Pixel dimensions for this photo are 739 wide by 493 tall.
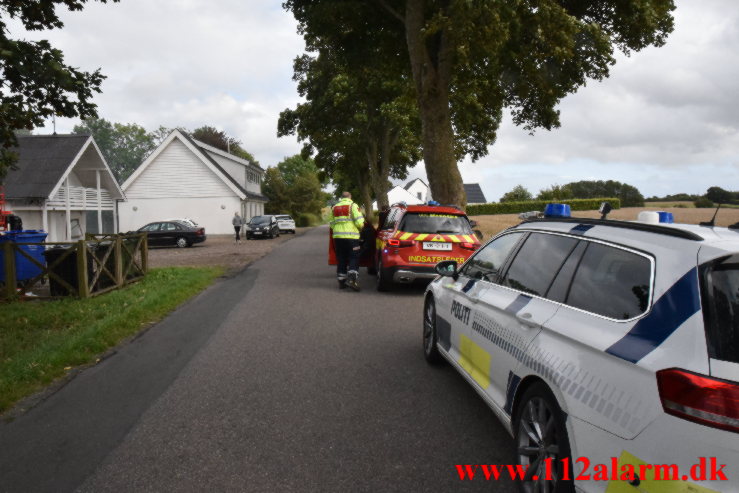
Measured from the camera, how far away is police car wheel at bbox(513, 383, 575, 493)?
2.63 metres

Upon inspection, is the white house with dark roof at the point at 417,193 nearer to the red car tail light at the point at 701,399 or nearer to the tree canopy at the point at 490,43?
the tree canopy at the point at 490,43

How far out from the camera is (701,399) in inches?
77.1

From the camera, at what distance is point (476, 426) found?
13.3 ft

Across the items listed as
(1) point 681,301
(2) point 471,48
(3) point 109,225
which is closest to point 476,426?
(1) point 681,301

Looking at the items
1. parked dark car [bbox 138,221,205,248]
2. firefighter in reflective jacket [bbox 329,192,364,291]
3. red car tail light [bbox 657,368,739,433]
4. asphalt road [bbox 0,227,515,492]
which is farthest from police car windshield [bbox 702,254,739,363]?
parked dark car [bbox 138,221,205,248]

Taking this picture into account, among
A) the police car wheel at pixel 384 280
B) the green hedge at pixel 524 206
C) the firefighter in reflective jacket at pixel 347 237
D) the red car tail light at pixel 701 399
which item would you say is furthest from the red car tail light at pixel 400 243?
the green hedge at pixel 524 206

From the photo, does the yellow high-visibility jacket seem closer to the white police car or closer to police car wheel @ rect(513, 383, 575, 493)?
the white police car

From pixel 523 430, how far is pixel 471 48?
1336 centimetres

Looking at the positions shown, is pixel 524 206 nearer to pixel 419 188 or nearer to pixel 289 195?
pixel 289 195

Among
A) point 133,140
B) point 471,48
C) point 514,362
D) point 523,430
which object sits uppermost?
point 133,140

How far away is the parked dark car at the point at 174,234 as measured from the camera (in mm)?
29172

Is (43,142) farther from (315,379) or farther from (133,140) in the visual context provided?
(133,140)

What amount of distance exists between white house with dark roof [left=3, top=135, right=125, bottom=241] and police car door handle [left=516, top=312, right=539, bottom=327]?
24.2 meters

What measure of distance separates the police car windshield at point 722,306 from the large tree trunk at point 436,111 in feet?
44.6
